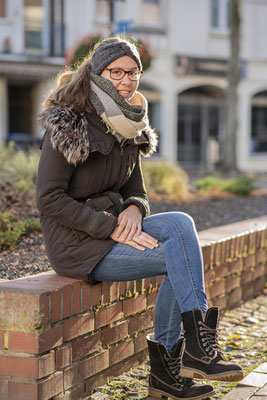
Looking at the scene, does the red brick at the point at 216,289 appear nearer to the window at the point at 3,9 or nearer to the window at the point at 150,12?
the window at the point at 3,9

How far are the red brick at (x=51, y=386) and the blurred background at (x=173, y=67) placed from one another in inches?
578

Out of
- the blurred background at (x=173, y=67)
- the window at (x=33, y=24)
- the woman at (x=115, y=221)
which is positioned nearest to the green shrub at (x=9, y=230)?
the woman at (x=115, y=221)

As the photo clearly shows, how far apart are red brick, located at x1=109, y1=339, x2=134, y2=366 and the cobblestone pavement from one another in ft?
0.30

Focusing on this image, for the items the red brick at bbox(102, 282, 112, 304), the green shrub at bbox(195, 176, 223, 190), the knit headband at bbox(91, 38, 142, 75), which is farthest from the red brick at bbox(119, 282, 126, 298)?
the green shrub at bbox(195, 176, 223, 190)

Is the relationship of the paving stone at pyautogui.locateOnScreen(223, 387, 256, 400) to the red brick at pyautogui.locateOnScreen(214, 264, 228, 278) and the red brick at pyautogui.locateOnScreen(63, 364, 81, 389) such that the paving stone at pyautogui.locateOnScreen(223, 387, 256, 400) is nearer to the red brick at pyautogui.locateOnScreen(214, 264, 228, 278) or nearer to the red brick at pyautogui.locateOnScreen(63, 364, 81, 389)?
the red brick at pyautogui.locateOnScreen(63, 364, 81, 389)

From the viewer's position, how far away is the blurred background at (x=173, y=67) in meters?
20.1

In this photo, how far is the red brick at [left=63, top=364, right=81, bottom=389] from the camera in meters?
3.11

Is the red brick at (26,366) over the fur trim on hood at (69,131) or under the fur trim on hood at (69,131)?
under

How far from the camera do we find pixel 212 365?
9.77ft

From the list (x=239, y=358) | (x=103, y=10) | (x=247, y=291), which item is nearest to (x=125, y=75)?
(x=239, y=358)

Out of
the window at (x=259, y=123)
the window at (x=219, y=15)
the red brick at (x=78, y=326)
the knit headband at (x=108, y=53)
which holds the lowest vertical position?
the red brick at (x=78, y=326)

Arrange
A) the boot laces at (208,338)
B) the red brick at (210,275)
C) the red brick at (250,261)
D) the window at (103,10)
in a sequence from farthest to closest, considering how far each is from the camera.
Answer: the window at (103,10), the red brick at (250,261), the red brick at (210,275), the boot laces at (208,338)

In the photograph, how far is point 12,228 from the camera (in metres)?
5.00

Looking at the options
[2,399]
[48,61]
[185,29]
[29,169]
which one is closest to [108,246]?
[2,399]
